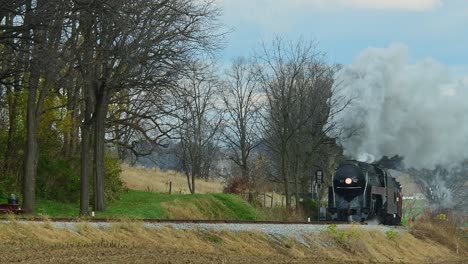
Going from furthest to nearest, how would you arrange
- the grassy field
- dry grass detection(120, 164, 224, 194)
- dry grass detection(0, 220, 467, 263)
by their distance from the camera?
dry grass detection(120, 164, 224, 194) < the grassy field < dry grass detection(0, 220, 467, 263)

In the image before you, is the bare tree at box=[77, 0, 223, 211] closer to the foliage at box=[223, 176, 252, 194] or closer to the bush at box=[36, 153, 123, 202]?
the bush at box=[36, 153, 123, 202]

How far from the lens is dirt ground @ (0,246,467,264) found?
14114 mm

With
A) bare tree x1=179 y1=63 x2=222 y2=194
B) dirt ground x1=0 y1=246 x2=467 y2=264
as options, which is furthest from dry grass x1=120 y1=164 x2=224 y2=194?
dirt ground x1=0 y1=246 x2=467 y2=264

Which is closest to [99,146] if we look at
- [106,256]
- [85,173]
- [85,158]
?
[85,158]

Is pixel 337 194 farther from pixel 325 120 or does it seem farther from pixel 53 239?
pixel 53 239

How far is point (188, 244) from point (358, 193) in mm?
18090

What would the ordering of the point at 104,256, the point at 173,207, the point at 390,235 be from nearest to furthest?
the point at 104,256, the point at 390,235, the point at 173,207

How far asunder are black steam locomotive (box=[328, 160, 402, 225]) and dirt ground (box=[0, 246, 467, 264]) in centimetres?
1898

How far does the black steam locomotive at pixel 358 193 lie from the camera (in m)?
36.7

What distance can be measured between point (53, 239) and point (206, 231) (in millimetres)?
5810

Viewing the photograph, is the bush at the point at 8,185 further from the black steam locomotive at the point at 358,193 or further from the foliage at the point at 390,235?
the foliage at the point at 390,235

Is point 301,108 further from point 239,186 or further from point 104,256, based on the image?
point 104,256

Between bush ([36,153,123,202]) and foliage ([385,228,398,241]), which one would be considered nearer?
foliage ([385,228,398,241])

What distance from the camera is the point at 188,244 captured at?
805 inches
